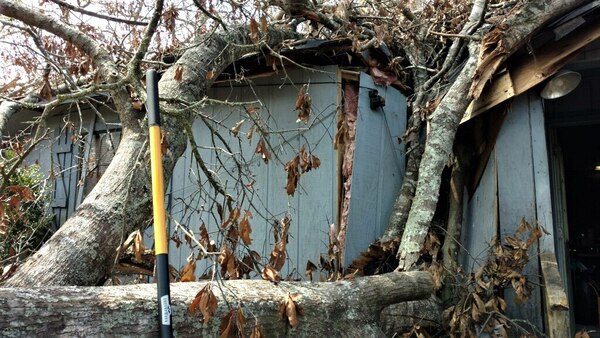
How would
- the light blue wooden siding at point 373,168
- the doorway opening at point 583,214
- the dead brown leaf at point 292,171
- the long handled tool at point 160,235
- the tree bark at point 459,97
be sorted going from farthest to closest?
the doorway opening at point 583,214
the light blue wooden siding at point 373,168
the tree bark at point 459,97
the dead brown leaf at point 292,171
the long handled tool at point 160,235

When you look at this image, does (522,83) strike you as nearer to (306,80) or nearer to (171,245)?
(306,80)

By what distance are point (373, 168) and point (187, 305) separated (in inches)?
142

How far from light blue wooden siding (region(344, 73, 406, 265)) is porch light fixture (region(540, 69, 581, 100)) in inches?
67.0

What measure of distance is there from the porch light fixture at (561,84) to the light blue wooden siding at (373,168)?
170cm

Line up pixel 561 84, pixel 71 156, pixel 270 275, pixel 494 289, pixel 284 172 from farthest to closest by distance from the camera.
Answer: pixel 71 156
pixel 284 172
pixel 561 84
pixel 494 289
pixel 270 275

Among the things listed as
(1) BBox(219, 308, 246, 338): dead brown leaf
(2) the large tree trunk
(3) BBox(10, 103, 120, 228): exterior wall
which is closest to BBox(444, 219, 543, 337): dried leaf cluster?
(1) BBox(219, 308, 246, 338): dead brown leaf

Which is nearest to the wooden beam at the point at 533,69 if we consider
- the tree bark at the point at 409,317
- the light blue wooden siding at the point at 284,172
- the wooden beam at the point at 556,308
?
the light blue wooden siding at the point at 284,172

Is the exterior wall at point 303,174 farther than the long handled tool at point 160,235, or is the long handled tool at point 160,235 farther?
the exterior wall at point 303,174

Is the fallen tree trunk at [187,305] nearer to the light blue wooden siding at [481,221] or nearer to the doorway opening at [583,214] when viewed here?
the light blue wooden siding at [481,221]

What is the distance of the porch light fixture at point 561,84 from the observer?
4.62 meters

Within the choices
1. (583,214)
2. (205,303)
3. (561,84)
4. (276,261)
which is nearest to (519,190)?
(561,84)

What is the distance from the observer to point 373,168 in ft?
18.3

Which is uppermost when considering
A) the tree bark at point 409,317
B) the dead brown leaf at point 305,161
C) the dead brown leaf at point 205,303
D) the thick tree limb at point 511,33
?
the thick tree limb at point 511,33

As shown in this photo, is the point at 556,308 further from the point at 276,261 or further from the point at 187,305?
the point at 187,305
